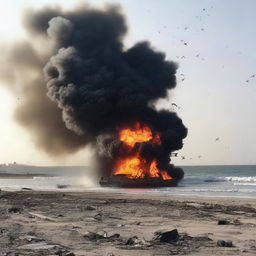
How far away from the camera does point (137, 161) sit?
73.9 metres

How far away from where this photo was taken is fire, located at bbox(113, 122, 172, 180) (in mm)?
73125

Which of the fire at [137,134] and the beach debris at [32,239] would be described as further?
the fire at [137,134]

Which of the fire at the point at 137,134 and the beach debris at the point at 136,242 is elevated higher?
the fire at the point at 137,134

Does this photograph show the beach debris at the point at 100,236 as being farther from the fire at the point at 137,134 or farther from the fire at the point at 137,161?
the fire at the point at 137,134

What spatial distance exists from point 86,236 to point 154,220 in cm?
714

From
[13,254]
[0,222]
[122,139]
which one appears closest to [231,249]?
[13,254]

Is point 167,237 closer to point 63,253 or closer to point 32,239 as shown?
point 63,253

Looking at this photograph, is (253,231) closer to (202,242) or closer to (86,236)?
(202,242)

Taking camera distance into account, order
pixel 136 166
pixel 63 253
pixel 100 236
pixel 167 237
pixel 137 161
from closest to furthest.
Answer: pixel 63 253
pixel 167 237
pixel 100 236
pixel 137 161
pixel 136 166

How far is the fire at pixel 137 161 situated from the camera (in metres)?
73.1

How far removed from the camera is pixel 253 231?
61.4ft

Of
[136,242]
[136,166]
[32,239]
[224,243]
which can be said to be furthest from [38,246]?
[136,166]

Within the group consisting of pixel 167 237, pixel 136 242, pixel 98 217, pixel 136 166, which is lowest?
pixel 98 217

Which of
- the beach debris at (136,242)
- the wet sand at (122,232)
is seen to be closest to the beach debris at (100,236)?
the wet sand at (122,232)
